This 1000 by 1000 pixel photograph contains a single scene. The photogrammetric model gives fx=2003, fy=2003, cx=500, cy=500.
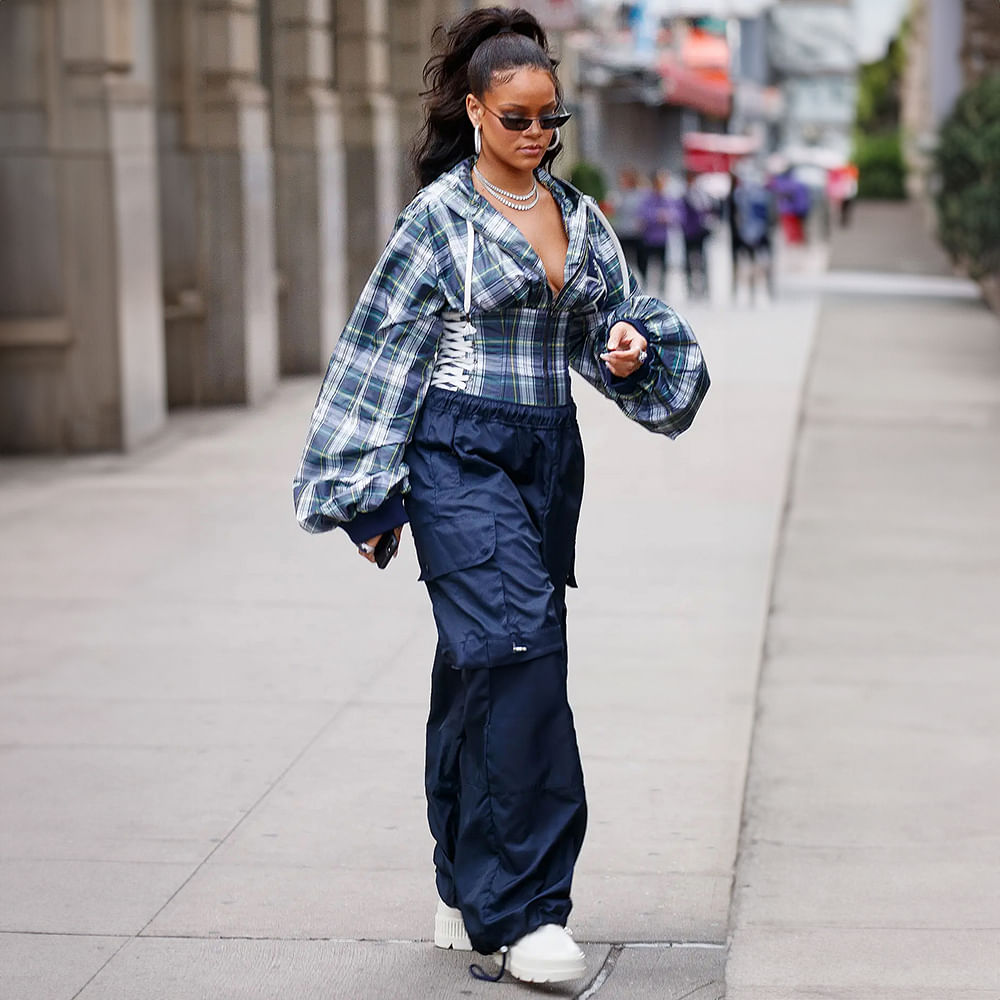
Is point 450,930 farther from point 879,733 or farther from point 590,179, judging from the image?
point 590,179

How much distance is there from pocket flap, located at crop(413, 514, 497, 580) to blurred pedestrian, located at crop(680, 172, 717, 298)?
22.5m

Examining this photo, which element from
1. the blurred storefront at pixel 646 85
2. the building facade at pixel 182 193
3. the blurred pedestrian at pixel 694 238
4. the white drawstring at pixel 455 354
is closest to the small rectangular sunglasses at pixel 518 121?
the white drawstring at pixel 455 354

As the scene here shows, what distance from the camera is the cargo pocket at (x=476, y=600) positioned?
12.9 ft

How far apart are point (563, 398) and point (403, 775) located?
6.21 feet

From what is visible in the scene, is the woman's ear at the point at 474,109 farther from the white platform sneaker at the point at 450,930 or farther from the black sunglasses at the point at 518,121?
the white platform sneaker at the point at 450,930

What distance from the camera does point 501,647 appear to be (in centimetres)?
392

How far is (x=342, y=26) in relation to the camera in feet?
61.7

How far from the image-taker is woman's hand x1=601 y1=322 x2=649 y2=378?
398cm

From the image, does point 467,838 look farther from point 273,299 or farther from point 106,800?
point 273,299

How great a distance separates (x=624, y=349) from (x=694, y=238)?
22639mm

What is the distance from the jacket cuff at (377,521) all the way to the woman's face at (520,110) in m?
0.72

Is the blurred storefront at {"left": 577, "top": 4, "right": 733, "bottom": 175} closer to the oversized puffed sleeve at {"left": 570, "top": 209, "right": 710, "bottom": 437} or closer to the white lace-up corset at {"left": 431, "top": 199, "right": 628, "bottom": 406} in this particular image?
the oversized puffed sleeve at {"left": 570, "top": 209, "right": 710, "bottom": 437}

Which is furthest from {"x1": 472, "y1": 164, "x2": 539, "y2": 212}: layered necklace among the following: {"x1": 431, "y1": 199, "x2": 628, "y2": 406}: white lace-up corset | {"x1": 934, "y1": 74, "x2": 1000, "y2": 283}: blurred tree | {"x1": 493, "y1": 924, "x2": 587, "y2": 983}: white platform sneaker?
{"x1": 934, "y1": 74, "x2": 1000, "y2": 283}: blurred tree

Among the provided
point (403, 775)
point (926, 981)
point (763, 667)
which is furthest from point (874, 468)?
point (926, 981)
